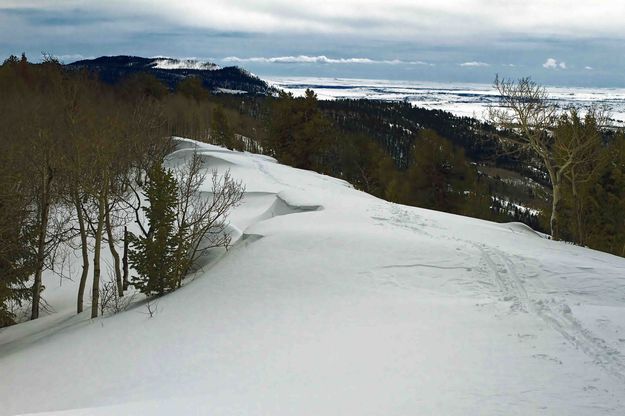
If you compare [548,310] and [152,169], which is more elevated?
[152,169]

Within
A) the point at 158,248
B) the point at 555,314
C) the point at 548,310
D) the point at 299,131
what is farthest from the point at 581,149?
the point at 299,131

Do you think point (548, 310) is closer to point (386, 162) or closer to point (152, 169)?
point (152, 169)

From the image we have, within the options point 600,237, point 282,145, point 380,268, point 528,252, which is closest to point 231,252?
point 380,268

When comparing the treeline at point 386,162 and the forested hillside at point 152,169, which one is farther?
the treeline at point 386,162

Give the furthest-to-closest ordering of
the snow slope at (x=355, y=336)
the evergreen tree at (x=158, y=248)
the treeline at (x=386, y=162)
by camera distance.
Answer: the treeline at (x=386, y=162) → the evergreen tree at (x=158, y=248) → the snow slope at (x=355, y=336)

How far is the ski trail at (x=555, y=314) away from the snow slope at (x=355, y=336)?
5 cm

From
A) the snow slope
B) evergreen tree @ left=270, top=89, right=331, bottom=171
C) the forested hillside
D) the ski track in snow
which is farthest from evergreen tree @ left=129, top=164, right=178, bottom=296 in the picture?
evergreen tree @ left=270, top=89, right=331, bottom=171

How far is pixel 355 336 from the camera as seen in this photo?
494 inches

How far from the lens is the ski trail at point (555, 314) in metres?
9.94

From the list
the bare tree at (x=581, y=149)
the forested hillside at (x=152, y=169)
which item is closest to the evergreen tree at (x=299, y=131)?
the forested hillside at (x=152, y=169)

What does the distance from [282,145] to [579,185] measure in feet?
91.7

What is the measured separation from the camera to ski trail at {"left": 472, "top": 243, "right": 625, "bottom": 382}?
9938 mm

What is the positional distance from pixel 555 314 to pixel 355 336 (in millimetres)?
5029

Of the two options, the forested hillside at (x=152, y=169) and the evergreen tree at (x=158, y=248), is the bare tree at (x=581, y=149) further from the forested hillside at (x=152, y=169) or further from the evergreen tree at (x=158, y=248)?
the evergreen tree at (x=158, y=248)
